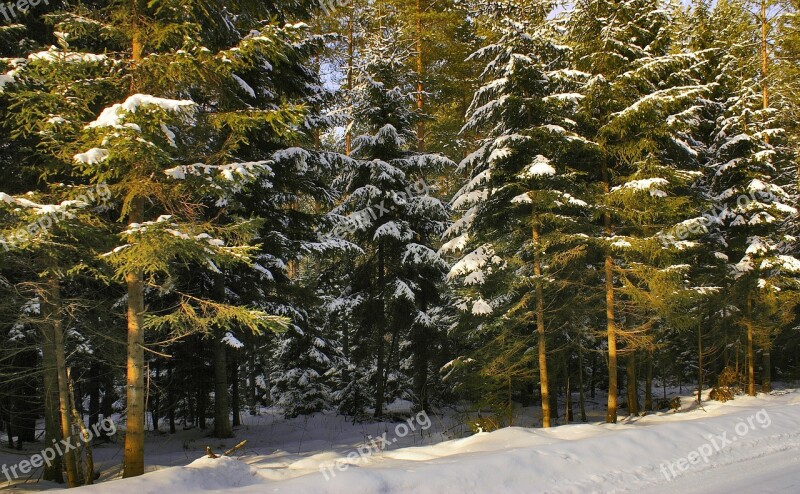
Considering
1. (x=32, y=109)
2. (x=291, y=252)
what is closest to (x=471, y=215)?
(x=291, y=252)

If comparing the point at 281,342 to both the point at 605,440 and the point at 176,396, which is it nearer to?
the point at 176,396

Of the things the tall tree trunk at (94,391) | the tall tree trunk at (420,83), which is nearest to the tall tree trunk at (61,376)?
the tall tree trunk at (94,391)

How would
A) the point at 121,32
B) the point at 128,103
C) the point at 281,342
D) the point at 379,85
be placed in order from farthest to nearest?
1. the point at 281,342
2. the point at 379,85
3. the point at 121,32
4. the point at 128,103

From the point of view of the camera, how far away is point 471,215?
1186cm

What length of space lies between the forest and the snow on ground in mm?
1688

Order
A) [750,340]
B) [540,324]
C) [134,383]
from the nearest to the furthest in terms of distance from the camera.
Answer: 1. [134,383]
2. [540,324]
3. [750,340]

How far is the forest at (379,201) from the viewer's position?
6.62 m

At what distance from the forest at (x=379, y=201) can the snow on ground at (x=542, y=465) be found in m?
1.69

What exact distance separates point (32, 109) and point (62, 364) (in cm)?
417

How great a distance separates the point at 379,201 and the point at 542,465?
1059 centimetres

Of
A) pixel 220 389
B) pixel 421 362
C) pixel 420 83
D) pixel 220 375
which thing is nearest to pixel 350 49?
pixel 420 83

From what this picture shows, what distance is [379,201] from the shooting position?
1555 cm

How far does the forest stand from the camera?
6.62m

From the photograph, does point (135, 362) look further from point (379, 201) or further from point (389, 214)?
point (389, 214)
